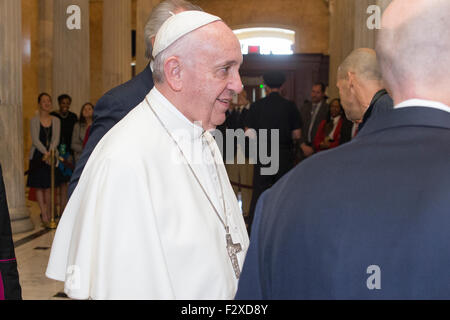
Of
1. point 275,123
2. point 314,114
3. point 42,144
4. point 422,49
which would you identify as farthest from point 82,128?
point 422,49

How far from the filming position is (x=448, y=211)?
100cm

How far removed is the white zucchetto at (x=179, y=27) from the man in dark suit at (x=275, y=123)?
17.6 feet

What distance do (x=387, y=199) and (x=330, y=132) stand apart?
7.85m

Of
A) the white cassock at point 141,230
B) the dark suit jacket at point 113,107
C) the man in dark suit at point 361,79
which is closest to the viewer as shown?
the white cassock at point 141,230

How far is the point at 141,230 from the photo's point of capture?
1692 millimetres

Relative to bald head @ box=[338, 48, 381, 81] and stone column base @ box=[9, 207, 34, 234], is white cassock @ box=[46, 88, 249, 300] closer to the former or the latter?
bald head @ box=[338, 48, 381, 81]

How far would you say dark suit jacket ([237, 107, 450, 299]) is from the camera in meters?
1.02

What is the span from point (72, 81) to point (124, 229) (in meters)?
10.6

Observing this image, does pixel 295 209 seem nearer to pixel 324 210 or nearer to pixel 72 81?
pixel 324 210

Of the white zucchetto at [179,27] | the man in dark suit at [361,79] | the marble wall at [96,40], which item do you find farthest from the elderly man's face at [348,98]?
the marble wall at [96,40]

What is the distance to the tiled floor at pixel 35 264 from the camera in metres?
5.48

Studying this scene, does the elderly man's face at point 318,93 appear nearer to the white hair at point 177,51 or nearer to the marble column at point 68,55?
the marble column at point 68,55

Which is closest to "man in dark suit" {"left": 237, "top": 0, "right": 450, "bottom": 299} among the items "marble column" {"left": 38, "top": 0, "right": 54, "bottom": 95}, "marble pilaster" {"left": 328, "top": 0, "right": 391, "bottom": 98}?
"marble pilaster" {"left": 328, "top": 0, "right": 391, "bottom": 98}
